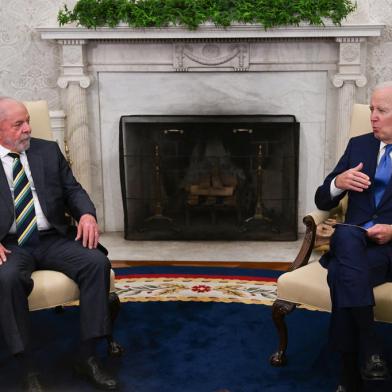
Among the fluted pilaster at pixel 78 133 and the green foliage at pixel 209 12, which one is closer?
the green foliage at pixel 209 12

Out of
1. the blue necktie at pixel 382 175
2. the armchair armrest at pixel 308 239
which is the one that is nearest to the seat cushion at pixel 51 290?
Answer: the armchair armrest at pixel 308 239

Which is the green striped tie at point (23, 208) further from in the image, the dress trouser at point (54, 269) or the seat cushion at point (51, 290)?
the seat cushion at point (51, 290)

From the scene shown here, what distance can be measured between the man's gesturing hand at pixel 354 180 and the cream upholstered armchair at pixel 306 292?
263 mm

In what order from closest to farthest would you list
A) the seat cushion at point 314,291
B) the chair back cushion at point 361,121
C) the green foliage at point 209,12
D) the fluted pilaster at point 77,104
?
the seat cushion at point 314,291, the chair back cushion at point 361,121, the green foliage at point 209,12, the fluted pilaster at point 77,104

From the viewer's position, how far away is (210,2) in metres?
4.43

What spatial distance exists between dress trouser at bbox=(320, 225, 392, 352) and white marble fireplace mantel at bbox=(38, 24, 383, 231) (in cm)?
219

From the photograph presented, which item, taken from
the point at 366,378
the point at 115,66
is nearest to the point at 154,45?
the point at 115,66

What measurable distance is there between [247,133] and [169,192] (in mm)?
757

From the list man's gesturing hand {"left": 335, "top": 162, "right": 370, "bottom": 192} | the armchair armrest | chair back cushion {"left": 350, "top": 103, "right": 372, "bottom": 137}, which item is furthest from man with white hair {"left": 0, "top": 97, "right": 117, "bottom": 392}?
chair back cushion {"left": 350, "top": 103, "right": 372, "bottom": 137}

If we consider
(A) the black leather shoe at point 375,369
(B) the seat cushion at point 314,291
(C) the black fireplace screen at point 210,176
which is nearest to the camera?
(A) the black leather shoe at point 375,369

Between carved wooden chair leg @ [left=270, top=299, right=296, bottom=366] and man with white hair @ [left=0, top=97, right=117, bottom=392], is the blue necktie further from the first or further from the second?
man with white hair @ [left=0, top=97, right=117, bottom=392]

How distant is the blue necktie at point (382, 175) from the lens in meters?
2.78

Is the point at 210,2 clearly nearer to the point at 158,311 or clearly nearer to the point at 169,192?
the point at 169,192

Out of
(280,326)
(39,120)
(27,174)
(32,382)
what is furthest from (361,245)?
(39,120)
